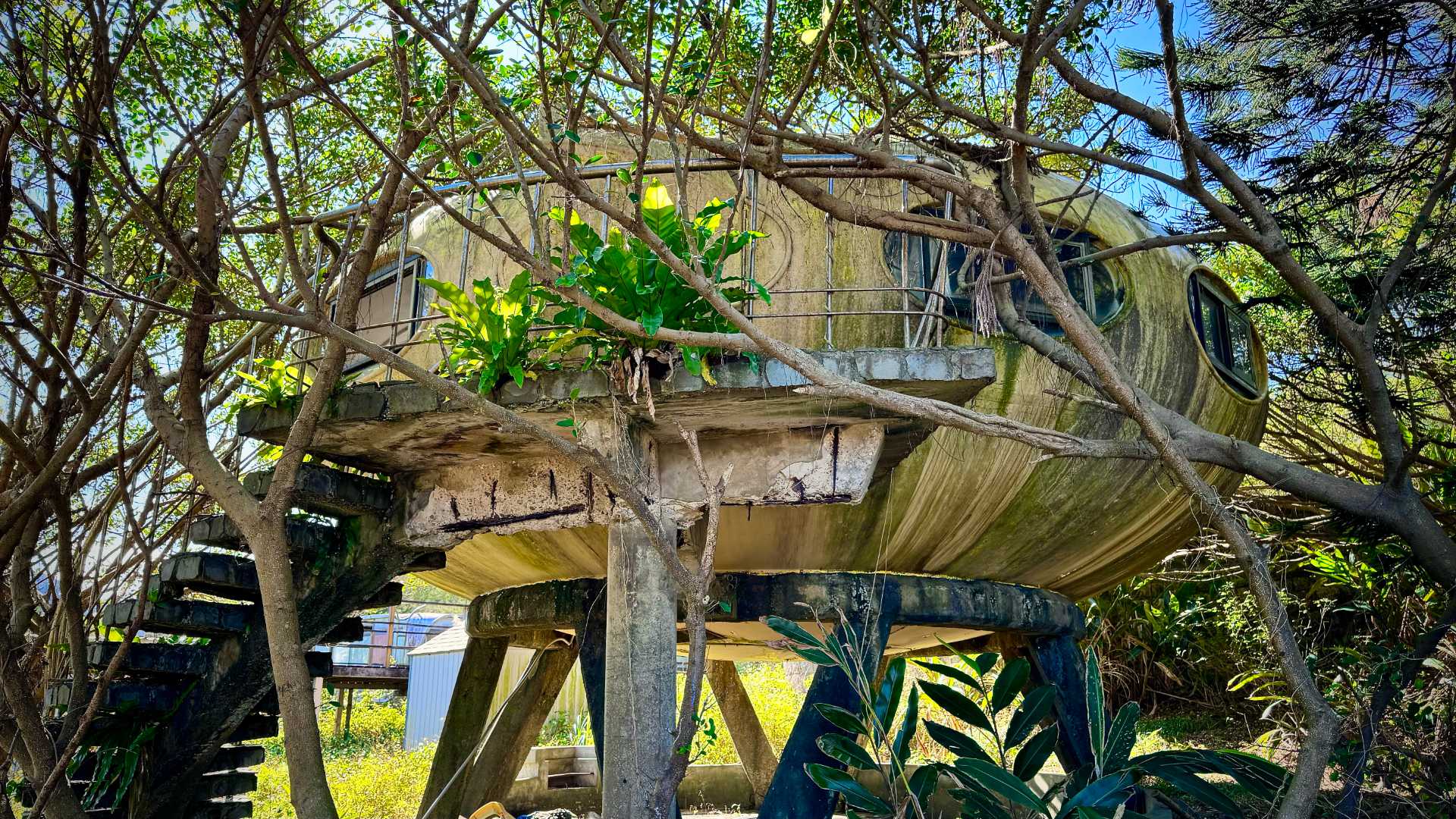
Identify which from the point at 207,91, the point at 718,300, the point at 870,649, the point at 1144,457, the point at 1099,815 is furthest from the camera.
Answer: the point at 207,91

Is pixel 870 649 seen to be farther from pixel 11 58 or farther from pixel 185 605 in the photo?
pixel 11 58

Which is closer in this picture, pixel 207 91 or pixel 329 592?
pixel 329 592

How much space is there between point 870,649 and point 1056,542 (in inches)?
66.5

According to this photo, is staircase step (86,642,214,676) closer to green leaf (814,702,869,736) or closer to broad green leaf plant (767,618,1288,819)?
broad green leaf plant (767,618,1288,819)

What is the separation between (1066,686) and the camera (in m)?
8.12

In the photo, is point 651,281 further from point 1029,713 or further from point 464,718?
point 464,718

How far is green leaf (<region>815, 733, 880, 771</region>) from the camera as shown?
17.1 ft

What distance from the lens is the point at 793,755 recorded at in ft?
22.7

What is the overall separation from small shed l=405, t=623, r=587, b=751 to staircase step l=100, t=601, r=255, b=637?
15.0 metres

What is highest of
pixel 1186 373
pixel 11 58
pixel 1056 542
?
pixel 11 58

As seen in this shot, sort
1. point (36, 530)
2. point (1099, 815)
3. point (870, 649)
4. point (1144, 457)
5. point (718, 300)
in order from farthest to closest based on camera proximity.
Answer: point (870, 649) < point (36, 530) < point (1144, 457) < point (718, 300) < point (1099, 815)

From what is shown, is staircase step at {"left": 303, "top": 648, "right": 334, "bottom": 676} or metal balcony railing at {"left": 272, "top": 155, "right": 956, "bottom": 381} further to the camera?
staircase step at {"left": 303, "top": 648, "right": 334, "bottom": 676}

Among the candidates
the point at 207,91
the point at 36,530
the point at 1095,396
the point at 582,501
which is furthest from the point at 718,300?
the point at 207,91

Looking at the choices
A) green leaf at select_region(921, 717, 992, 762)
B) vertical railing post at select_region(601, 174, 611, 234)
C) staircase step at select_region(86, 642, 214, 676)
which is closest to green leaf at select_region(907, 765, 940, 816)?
green leaf at select_region(921, 717, 992, 762)
